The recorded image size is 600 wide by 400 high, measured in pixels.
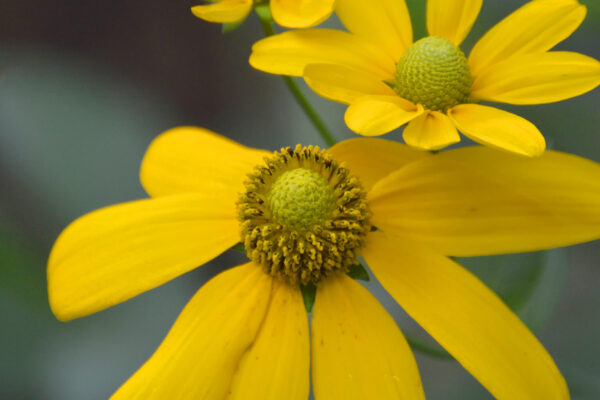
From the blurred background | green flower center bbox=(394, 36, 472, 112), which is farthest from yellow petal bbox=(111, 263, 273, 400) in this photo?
the blurred background

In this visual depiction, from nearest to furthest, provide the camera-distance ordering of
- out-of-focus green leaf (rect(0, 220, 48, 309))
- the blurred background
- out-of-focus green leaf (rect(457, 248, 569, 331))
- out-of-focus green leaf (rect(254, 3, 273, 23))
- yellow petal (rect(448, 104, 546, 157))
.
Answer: yellow petal (rect(448, 104, 546, 157))
out-of-focus green leaf (rect(254, 3, 273, 23))
out-of-focus green leaf (rect(457, 248, 569, 331))
the blurred background
out-of-focus green leaf (rect(0, 220, 48, 309))

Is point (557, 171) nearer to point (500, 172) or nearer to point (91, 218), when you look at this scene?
point (500, 172)

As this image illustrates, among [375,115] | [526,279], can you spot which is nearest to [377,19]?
[375,115]

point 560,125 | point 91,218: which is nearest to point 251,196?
point 91,218

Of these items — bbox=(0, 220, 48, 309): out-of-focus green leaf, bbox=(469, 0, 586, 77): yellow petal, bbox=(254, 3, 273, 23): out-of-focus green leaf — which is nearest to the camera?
bbox=(469, 0, 586, 77): yellow petal

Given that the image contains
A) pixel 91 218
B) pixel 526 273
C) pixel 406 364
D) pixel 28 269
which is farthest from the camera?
pixel 28 269

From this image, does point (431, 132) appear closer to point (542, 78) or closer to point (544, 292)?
point (542, 78)

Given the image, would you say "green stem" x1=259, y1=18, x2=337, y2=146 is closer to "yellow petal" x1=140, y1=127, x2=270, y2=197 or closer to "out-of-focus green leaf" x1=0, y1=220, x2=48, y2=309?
"yellow petal" x1=140, y1=127, x2=270, y2=197
